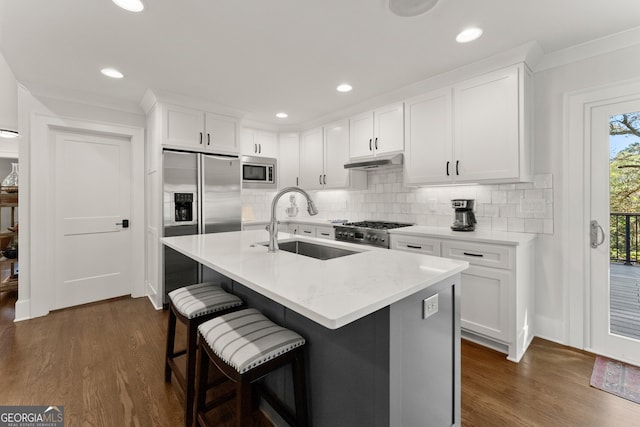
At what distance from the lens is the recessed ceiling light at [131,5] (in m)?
1.75

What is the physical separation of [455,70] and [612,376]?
2.67 m

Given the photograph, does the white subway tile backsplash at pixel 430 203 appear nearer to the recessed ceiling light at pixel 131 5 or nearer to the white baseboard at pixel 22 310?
the white baseboard at pixel 22 310

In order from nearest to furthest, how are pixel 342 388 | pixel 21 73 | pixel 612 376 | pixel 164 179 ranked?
pixel 342 388
pixel 612 376
pixel 21 73
pixel 164 179

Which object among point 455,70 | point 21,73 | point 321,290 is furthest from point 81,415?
→ point 455,70

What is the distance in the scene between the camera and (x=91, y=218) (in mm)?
3457

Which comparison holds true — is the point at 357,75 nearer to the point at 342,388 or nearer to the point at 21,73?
the point at 342,388

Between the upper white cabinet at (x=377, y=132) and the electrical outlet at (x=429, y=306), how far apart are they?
2297 mm

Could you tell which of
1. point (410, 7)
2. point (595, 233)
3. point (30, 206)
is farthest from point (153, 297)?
point (595, 233)

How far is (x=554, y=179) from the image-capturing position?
2465 mm

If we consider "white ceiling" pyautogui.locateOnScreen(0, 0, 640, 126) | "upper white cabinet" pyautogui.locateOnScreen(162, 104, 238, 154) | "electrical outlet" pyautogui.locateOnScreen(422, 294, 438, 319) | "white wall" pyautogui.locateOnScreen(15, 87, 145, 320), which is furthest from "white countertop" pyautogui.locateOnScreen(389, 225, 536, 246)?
"white wall" pyautogui.locateOnScreen(15, 87, 145, 320)

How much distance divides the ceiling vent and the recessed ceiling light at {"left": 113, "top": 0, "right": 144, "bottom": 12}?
1552mm

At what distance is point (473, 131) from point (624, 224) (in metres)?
1.33

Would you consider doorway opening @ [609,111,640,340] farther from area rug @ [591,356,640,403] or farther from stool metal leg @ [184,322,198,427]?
stool metal leg @ [184,322,198,427]

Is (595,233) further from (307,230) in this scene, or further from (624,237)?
(307,230)
